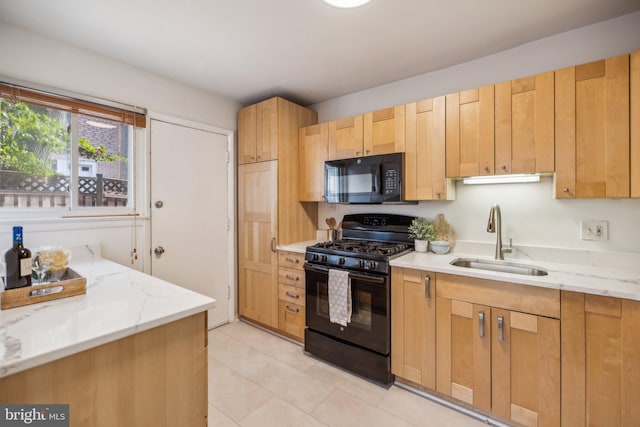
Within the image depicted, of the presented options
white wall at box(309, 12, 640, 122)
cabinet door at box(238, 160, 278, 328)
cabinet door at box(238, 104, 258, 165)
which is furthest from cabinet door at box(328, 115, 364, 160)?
cabinet door at box(238, 104, 258, 165)

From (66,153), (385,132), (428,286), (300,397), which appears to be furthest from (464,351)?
(66,153)

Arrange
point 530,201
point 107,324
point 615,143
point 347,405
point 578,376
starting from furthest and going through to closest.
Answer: point 530,201 < point 347,405 < point 615,143 < point 578,376 < point 107,324

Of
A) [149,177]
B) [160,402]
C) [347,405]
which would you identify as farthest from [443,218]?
[149,177]

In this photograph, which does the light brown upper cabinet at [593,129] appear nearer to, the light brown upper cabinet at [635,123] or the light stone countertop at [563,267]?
the light brown upper cabinet at [635,123]

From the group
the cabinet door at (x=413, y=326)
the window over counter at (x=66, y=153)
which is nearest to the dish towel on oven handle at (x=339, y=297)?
the cabinet door at (x=413, y=326)

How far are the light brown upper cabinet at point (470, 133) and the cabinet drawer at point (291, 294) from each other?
1.64 m

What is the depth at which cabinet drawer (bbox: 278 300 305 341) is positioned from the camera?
2.64 m

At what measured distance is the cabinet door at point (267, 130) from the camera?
2.84 metres

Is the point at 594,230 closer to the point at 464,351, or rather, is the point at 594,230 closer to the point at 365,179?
the point at 464,351

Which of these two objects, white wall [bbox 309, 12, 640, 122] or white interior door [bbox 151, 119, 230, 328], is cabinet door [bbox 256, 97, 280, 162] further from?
white wall [bbox 309, 12, 640, 122]

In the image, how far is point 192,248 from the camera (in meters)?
2.87

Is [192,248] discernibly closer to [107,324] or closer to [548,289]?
[107,324]

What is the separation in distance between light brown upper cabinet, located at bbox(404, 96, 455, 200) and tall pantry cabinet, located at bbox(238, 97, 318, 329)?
1.21 meters

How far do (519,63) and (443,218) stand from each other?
1288 millimetres
